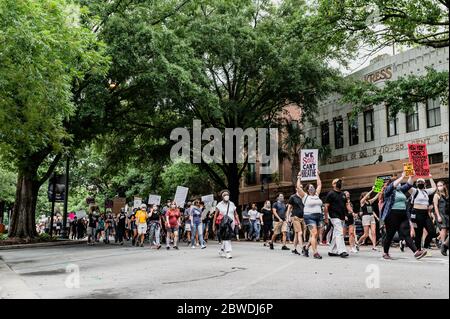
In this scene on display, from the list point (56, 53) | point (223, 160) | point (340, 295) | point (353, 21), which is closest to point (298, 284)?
point (340, 295)

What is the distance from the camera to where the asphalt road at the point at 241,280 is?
720 centimetres

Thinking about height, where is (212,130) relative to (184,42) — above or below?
below

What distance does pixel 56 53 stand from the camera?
1352 centimetres

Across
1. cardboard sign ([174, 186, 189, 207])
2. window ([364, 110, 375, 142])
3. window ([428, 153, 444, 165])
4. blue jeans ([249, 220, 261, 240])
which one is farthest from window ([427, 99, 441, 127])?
cardboard sign ([174, 186, 189, 207])

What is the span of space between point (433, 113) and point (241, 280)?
19702 mm

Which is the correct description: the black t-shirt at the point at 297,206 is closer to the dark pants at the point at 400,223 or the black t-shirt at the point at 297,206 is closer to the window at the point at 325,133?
the dark pants at the point at 400,223

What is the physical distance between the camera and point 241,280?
8.80 m

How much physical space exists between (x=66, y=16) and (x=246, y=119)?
15.9 m

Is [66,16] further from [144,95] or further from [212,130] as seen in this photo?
[212,130]

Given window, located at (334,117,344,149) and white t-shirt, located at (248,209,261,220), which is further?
window, located at (334,117,344,149)

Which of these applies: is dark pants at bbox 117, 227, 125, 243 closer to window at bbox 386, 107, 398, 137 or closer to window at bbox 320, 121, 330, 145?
window at bbox 320, 121, 330, 145

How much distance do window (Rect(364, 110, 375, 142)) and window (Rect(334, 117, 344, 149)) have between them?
1.98 m

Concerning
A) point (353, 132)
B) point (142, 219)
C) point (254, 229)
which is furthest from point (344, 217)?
point (353, 132)

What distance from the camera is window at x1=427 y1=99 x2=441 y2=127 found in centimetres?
2508
